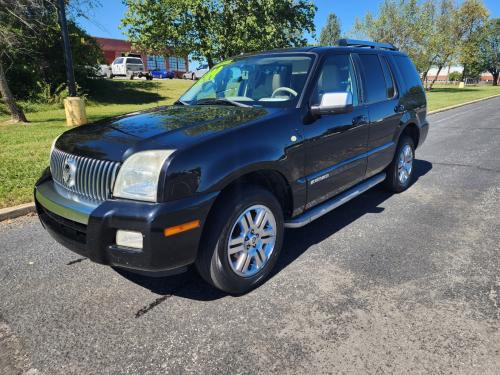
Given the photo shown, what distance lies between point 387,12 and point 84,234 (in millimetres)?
41798

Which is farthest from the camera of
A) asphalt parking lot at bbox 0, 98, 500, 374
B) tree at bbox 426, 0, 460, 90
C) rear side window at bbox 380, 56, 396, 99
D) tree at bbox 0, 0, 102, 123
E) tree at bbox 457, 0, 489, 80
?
tree at bbox 457, 0, 489, 80

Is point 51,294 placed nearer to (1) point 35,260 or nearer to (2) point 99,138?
(1) point 35,260

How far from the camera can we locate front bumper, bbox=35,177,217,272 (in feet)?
7.60

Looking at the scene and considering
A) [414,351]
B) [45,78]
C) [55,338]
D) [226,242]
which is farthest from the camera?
[45,78]

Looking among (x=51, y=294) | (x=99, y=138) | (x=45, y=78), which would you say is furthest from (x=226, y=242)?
(x=45, y=78)

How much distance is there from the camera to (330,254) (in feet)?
11.9

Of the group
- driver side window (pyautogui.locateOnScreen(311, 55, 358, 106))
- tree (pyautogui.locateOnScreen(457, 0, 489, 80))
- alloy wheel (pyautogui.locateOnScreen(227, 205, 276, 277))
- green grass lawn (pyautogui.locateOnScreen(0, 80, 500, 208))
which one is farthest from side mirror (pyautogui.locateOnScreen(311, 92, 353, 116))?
tree (pyautogui.locateOnScreen(457, 0, 489, 80))

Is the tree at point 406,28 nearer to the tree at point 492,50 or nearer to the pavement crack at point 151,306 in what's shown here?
the pavement crack at point 151,306

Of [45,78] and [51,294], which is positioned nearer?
[51,294]

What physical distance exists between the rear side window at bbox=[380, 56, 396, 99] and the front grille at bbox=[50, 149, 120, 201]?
356 centimetres

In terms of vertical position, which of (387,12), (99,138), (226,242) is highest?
(387,12)

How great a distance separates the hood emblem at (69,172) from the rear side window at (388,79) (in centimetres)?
367

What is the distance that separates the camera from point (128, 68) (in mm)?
33031

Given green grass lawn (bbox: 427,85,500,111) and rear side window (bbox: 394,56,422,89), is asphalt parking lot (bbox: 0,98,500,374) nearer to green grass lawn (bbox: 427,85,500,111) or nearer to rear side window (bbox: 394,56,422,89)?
rear side window (bbox: 394,56,422,89)
